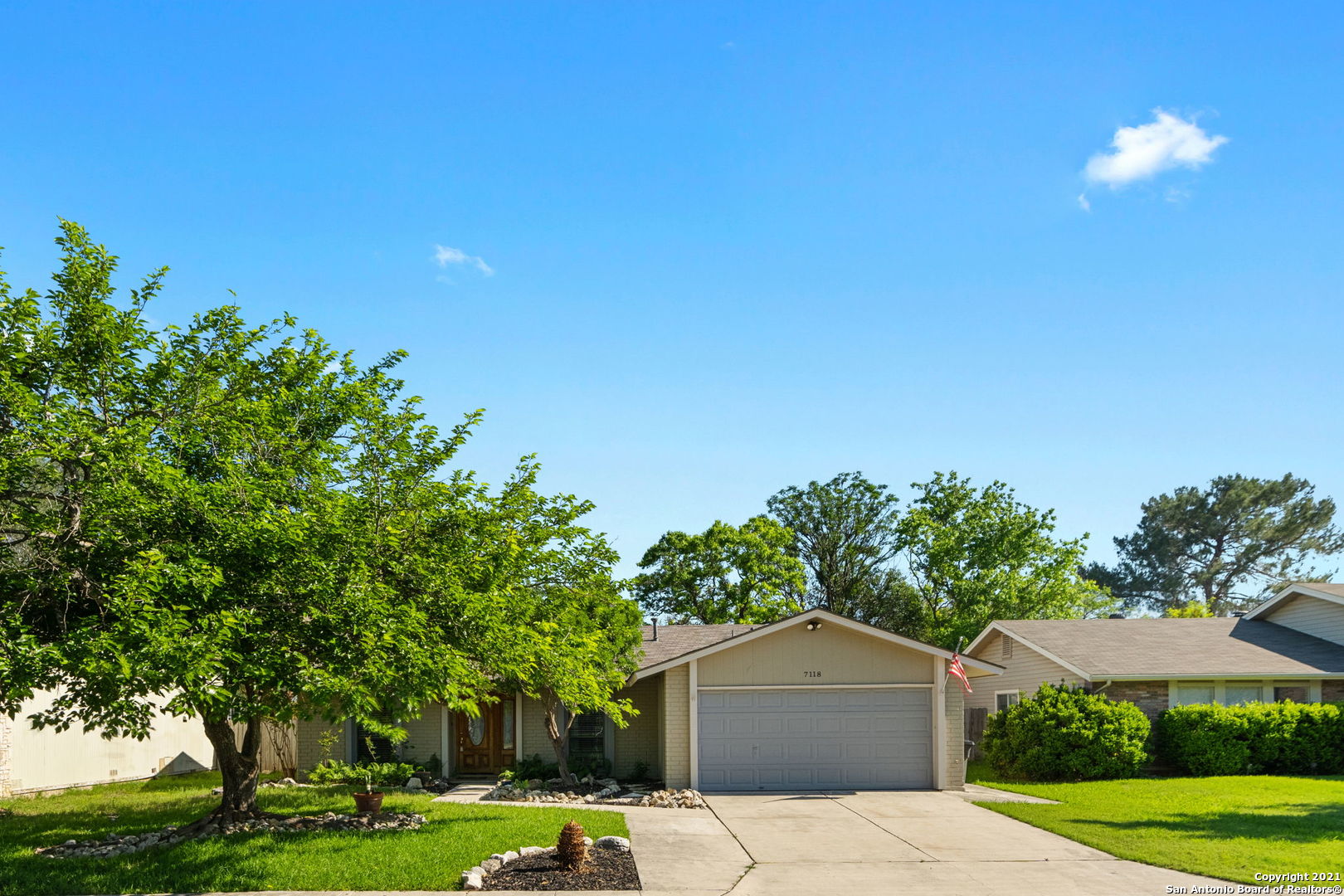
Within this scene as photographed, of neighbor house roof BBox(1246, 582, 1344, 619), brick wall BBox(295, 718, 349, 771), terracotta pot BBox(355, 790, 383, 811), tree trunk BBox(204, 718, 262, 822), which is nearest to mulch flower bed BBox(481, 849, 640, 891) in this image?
terracotta pot BBox(355, 790, 383, 811)

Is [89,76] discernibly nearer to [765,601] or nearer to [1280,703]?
[1280,703]

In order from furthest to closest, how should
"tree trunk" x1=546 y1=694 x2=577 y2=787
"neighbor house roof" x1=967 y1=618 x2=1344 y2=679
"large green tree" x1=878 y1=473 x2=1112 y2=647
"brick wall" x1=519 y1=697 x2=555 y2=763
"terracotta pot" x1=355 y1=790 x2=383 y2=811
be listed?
"large green tree" x1=878 y1=473 x2=1112 y2=647 → "neighbor house roof" x1=967 y1=618 x2=1344 y2=679 → "brick wall" x1=519 y1=697 x2=555 y2=763 → "tree trunk" x1=546 y1=694 x2=577 y2=787 → "terracotta pot" x1=355 y1=790 x2=383 y2=811

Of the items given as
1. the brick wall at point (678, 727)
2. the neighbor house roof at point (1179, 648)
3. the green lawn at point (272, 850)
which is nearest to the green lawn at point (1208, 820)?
the neighbor house roof at point (1179, 648)

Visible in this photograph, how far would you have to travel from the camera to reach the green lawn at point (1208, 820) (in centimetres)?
1215

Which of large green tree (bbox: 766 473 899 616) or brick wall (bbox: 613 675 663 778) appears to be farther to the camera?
large green tree (bbox: 766 473 899 616)

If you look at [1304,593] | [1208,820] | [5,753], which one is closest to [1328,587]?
[1304,593]

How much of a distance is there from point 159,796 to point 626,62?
616 inches

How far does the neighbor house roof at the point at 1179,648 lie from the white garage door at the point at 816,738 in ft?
18.3

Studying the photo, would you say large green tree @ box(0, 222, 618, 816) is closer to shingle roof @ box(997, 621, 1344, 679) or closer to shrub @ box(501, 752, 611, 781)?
shrub @ box(501, 752, 611, 781)

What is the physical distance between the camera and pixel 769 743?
2089cm

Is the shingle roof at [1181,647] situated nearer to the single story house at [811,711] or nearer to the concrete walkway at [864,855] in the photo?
the single story house at [811,711]

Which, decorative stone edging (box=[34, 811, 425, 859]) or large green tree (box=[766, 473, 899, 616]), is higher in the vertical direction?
large green tree (box=[766, 473, 899, 616])

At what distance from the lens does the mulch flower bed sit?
1109cm

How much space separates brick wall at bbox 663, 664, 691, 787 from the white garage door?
0.31 m
